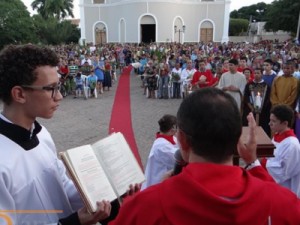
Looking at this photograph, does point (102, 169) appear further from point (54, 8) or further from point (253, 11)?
point (253, 11)

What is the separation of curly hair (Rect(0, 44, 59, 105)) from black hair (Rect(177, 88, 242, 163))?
3.18 feet

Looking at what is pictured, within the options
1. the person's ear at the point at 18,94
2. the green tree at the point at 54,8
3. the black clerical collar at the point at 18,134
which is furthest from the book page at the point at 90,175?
the green tree at the point at 54,8

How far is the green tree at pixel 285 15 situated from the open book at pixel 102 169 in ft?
175

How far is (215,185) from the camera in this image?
4.18ft

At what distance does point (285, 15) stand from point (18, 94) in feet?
179

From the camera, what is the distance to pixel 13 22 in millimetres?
32281

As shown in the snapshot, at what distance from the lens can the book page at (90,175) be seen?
1800 millimetres

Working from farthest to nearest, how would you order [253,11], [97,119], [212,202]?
1. [253,11]
2. [97,119]
3. [212,202]

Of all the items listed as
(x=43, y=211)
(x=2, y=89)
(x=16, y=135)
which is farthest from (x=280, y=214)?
(x=2, y=89)

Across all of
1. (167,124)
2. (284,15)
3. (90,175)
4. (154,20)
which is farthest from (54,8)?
(90,175)

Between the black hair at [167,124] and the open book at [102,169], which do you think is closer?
the open book at [102,169]

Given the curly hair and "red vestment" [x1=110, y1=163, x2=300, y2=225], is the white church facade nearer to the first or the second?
the curly hair

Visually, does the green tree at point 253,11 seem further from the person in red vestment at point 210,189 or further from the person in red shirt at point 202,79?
the person in red vestment at point 210,189

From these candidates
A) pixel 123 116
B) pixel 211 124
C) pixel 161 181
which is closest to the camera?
pixel 211 124
